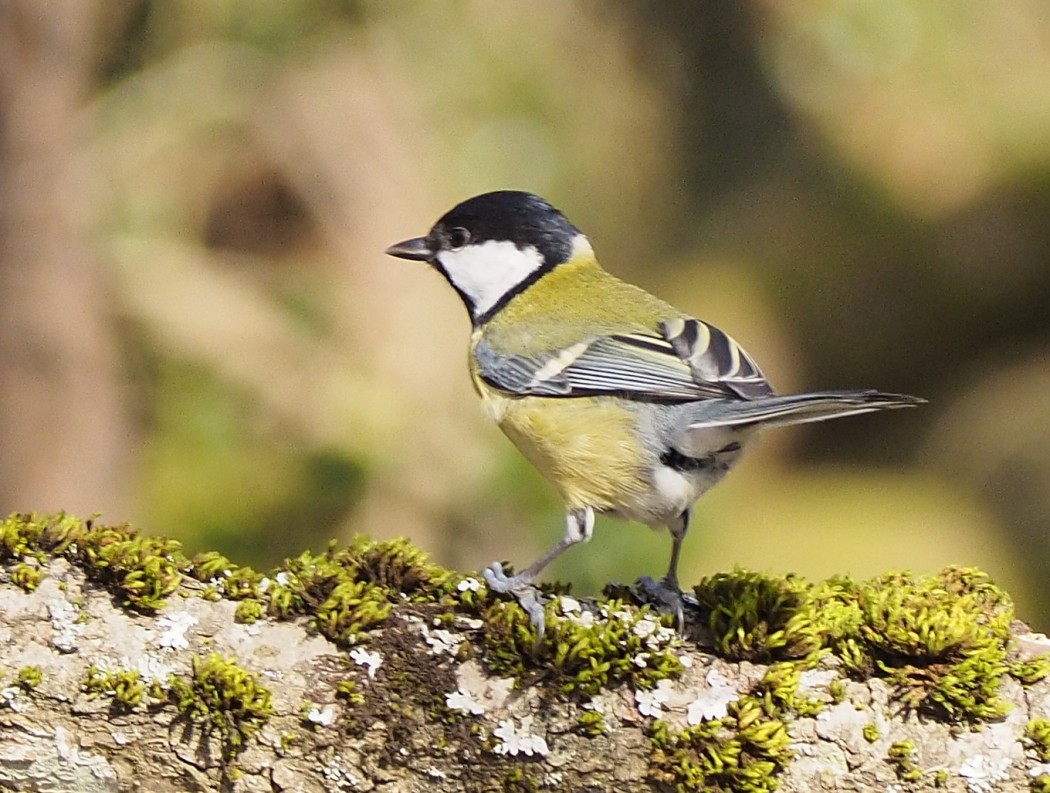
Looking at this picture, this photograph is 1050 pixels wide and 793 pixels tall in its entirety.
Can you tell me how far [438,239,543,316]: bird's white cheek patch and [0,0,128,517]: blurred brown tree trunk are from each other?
1672mm

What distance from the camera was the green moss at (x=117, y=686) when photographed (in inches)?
55.0

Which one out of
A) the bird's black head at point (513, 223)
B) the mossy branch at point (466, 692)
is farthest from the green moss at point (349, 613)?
the bird's black head at point (513, 223)

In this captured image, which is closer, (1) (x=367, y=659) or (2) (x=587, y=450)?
(1) (x=367, y=659)

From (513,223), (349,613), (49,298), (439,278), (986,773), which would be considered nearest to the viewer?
(986,773)

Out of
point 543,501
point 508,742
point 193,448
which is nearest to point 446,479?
point 543,501

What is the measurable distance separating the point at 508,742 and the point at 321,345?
2802mm

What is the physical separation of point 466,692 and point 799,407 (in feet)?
1.86

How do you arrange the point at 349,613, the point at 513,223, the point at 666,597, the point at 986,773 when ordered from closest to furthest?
the point at 986,773 → the point at 349,613 → the point at 666,597 → the point at 513,223

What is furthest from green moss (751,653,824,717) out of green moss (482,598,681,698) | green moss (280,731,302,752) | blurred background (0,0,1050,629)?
blurred background (0,0,1050,629)

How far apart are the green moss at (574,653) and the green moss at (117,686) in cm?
42

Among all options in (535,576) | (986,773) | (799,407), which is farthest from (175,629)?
(986,773)

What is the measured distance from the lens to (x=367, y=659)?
145 centimetres

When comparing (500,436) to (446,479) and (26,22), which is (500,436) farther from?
(26,22)

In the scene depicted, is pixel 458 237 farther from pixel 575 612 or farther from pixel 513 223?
pixel 575 612
